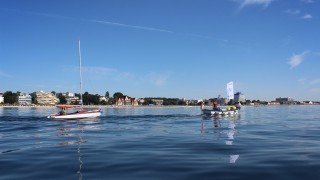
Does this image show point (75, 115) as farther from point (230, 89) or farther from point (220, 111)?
point (230, 89)

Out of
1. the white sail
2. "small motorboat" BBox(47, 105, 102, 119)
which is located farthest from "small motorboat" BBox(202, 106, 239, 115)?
"small motorboat" BBox(47, 105, 102, 119)

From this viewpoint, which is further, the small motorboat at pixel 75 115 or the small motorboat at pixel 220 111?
the small motorboat at pixel 220 111

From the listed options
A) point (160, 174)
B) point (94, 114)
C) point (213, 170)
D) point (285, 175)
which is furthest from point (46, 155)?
point (94, 114)

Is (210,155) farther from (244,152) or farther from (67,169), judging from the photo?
(67,169)

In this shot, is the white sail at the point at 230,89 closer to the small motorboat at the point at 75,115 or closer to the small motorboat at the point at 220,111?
the small motorboat at the point at 220,111

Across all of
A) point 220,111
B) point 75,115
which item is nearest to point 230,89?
point 220,111

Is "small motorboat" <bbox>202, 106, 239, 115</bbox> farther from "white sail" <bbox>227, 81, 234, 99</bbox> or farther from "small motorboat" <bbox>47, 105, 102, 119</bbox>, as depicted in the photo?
"small motorboat" <bbox>47, 105, 102, 119</bbox>

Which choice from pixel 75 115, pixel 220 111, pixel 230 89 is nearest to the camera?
pixel 75 115

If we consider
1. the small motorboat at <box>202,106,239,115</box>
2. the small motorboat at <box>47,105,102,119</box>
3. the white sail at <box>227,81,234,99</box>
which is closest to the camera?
the small motorboat at <box>47,105,102,119</box>

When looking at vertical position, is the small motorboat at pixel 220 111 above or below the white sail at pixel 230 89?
below

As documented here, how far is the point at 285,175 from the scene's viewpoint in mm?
14539

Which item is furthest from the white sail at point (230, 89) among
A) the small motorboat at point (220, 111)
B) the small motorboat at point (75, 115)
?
the small motorboat at point (75, 115)

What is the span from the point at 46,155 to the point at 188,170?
29.1 ft

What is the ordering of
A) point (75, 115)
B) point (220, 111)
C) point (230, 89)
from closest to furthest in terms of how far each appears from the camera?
point (75, 115)
point (220, 111)
point (230, 89)
